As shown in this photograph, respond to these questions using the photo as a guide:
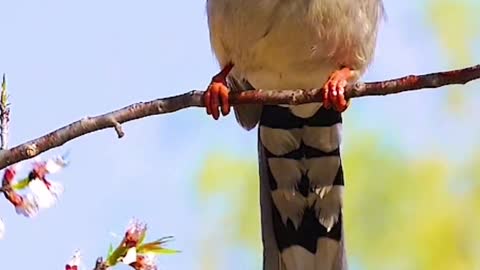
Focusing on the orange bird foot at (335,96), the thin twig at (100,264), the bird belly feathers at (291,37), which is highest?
the bird belly feathers at (291,37)

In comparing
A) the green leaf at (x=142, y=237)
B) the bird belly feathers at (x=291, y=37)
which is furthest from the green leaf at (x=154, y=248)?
the bird belly feathers at (x=291, y=37)

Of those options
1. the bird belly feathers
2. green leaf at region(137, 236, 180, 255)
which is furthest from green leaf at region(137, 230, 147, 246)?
the bird belly feathers

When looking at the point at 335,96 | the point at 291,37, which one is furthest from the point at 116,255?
the point at 291,37

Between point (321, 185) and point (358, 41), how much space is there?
0.66 metres

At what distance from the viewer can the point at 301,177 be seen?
3.95 m

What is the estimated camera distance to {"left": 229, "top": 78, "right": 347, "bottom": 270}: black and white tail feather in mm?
3912

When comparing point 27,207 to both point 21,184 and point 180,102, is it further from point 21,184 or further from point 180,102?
point 180,102

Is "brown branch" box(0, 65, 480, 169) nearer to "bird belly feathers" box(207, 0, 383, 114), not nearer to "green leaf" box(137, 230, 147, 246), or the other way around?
"green leaf" box(137, 230, 147, 246)

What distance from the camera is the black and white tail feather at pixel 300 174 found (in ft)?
12.8

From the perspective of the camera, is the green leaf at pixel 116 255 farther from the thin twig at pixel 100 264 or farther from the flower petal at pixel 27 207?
the flower petal at pixel 27 207

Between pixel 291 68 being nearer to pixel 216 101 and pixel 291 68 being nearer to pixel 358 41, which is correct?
pixel 358 41

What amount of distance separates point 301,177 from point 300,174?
1 cm

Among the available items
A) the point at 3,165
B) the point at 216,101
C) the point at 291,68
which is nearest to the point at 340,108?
the point at 216,101

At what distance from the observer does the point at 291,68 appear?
3.63 meters
